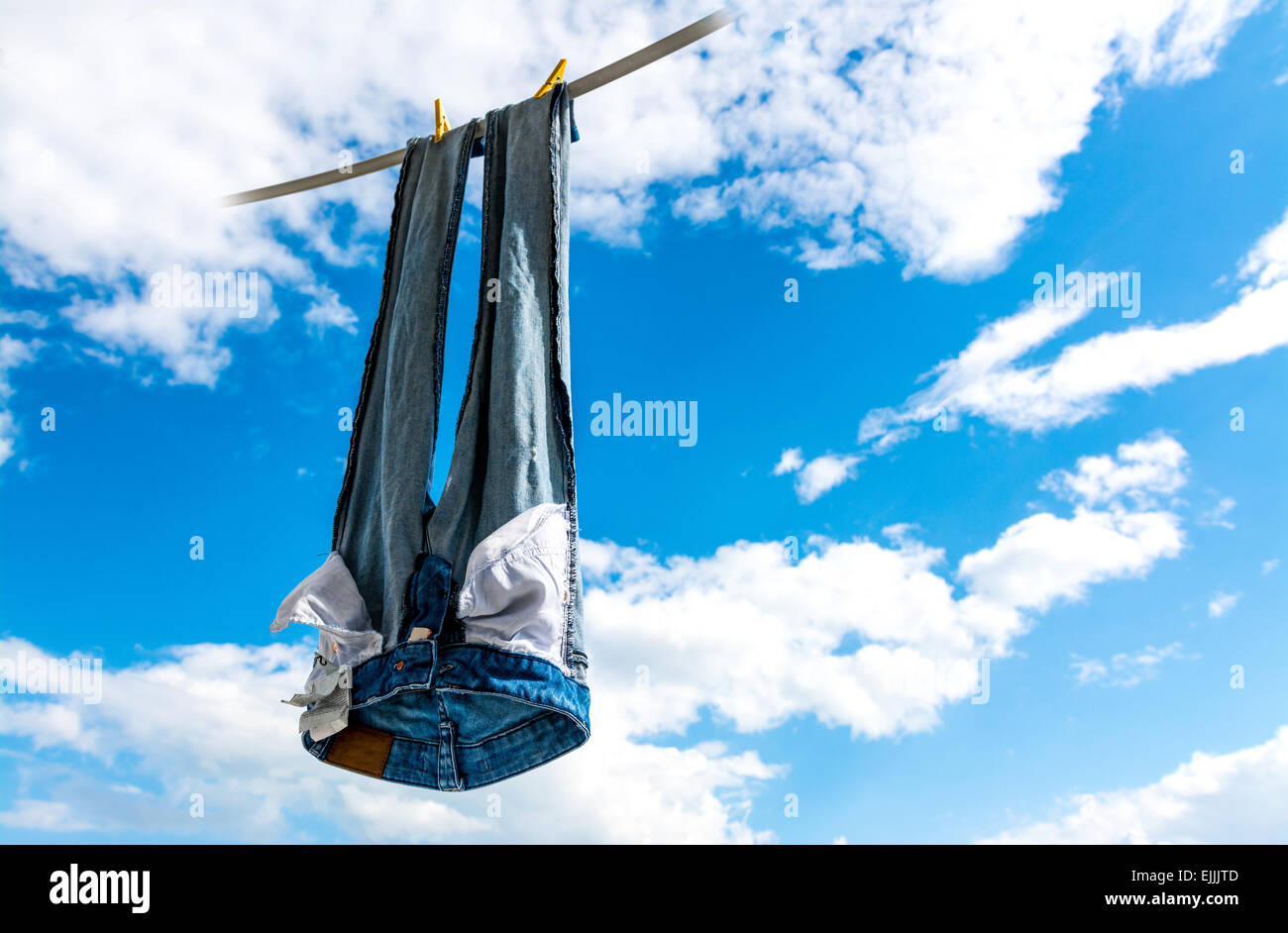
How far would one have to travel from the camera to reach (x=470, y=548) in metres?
1.25

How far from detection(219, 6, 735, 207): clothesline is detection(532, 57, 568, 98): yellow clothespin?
39 millimetres

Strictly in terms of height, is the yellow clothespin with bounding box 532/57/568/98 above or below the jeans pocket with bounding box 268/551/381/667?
above

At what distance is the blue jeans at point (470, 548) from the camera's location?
1161mm

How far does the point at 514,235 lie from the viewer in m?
1.38

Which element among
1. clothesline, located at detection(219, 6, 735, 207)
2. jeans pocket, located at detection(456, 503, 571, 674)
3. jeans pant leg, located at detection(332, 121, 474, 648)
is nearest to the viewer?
jeans pocket, located at detection(456, 503, 571, 674)

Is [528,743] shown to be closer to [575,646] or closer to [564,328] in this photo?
[575,646]

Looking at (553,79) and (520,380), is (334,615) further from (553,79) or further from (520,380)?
(553,79)

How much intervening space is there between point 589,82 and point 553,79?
0.08m

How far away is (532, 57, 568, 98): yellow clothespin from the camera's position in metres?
1.54

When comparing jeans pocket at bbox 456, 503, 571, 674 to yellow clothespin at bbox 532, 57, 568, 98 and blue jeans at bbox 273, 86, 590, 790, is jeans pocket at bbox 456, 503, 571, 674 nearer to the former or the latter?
blue jeans at bbox 273, 86, 590, 790

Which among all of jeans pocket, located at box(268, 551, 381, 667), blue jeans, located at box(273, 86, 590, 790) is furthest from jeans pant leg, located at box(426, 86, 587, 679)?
jeans pocket, located at box(268, 551, 381, 667)

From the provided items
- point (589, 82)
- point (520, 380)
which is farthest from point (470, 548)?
point (589, 82)
